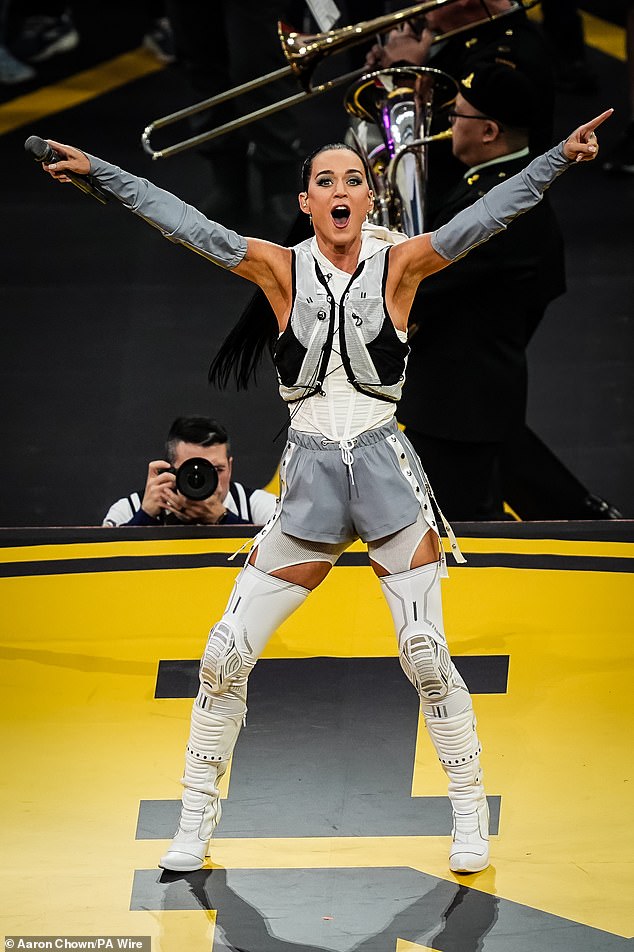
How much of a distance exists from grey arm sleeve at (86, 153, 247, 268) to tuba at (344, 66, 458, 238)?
1.68 metres

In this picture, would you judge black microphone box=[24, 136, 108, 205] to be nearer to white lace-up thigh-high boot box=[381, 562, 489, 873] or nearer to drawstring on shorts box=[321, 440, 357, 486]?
drawstring on shorts box=[321, 440, 357, 486]

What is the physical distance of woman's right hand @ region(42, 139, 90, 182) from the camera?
3.55 m

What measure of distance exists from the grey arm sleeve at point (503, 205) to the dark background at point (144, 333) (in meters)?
2.73

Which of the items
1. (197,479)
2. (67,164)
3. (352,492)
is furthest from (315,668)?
(67,164)

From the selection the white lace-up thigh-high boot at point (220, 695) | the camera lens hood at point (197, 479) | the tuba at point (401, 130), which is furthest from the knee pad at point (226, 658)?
the tuba at point (401, 130)

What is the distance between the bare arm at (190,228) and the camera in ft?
11.8

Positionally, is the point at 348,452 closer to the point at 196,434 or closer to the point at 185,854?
the point at 185,854

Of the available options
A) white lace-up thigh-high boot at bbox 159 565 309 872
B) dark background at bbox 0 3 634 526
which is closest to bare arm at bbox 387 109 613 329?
white lace-up thigh-high boot at bbox 159 565 309 872

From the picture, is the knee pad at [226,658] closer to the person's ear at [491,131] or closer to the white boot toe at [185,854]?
the white boot toe at [185,854]

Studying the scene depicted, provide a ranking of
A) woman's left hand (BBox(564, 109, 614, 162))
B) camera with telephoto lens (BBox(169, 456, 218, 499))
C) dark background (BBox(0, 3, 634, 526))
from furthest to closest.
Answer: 1. dark background (BBox(0, 3, 634, 526))
2. camera with telephoto lens (BBox(169, 456, 218, 499))
3. woman's left hand (BBox(564, 109, 614, 162))

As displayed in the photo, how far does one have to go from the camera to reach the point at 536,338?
736 cm

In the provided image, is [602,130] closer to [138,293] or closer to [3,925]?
[138,293]

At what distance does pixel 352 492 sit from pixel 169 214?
2.57 feet

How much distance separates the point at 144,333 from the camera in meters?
7.44
